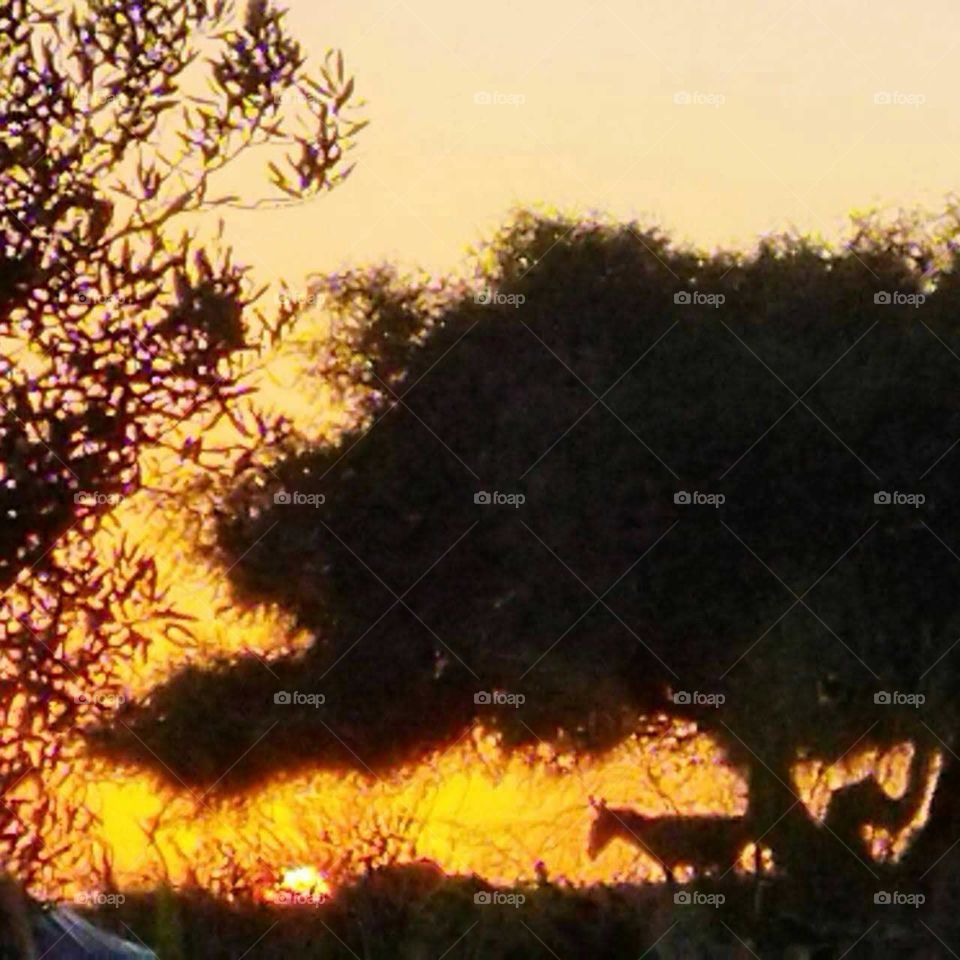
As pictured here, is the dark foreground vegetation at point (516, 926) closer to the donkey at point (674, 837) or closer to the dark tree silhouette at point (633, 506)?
the donkey at point (674, 837)

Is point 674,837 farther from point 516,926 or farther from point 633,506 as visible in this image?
point 633,506

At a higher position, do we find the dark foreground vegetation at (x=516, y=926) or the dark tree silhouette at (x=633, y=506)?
the dark tree silhouette at (x=633, y=506)

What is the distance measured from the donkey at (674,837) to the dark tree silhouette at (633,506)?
0.60 m

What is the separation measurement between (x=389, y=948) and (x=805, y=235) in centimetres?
1002

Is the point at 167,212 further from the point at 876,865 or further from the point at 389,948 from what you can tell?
the point at 876,865

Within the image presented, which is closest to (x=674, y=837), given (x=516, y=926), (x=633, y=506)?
(x=516, y=926)

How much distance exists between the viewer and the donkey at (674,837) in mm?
32875

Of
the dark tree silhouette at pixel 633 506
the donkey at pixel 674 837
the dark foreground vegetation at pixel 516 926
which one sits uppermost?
the dark tree silhouette at pixel 633 506

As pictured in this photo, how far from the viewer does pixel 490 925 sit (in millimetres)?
30844

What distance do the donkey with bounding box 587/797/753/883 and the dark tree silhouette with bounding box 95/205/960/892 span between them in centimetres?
60

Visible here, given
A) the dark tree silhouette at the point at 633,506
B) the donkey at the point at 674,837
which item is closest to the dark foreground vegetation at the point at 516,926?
the donkey at the point at 674,837

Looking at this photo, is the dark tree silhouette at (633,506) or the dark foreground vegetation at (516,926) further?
the dark tree silhouette at (633,506)

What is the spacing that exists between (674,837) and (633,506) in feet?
15.1

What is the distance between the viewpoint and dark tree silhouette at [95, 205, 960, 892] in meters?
31.1
